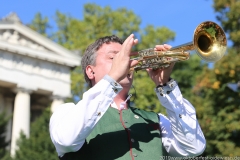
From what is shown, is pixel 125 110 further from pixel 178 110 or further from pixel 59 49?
pixel 59 49

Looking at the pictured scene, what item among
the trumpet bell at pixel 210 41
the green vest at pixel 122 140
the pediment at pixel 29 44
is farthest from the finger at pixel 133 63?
the pediment at pixel 29 44

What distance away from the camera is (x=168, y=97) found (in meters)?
4.06

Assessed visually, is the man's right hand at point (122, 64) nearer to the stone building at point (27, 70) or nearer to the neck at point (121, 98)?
the neck at point (121, 98)

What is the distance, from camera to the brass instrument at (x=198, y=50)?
167 inches

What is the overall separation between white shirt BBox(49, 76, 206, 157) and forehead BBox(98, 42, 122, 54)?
62 cm

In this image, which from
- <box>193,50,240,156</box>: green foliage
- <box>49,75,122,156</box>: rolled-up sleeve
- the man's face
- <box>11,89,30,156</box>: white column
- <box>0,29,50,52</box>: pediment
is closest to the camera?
<box>49,75,122,156</box>: rolled-up sleeve

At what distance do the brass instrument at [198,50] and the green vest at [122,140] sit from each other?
15.9 inches

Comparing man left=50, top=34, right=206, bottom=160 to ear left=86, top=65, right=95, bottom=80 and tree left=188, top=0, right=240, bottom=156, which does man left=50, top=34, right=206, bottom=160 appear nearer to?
ear left=86, top=65, right=95, bottom=80

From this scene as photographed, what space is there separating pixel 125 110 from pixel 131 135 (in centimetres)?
31

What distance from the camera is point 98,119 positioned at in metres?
3.70

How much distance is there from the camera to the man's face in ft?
14.2

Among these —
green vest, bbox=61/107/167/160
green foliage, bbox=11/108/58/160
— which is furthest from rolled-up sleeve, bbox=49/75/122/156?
green foliage, bbox=11/108/58/160

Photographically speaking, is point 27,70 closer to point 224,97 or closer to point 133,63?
point 224,97

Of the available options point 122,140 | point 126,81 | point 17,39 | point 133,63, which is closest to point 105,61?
point 126,81
